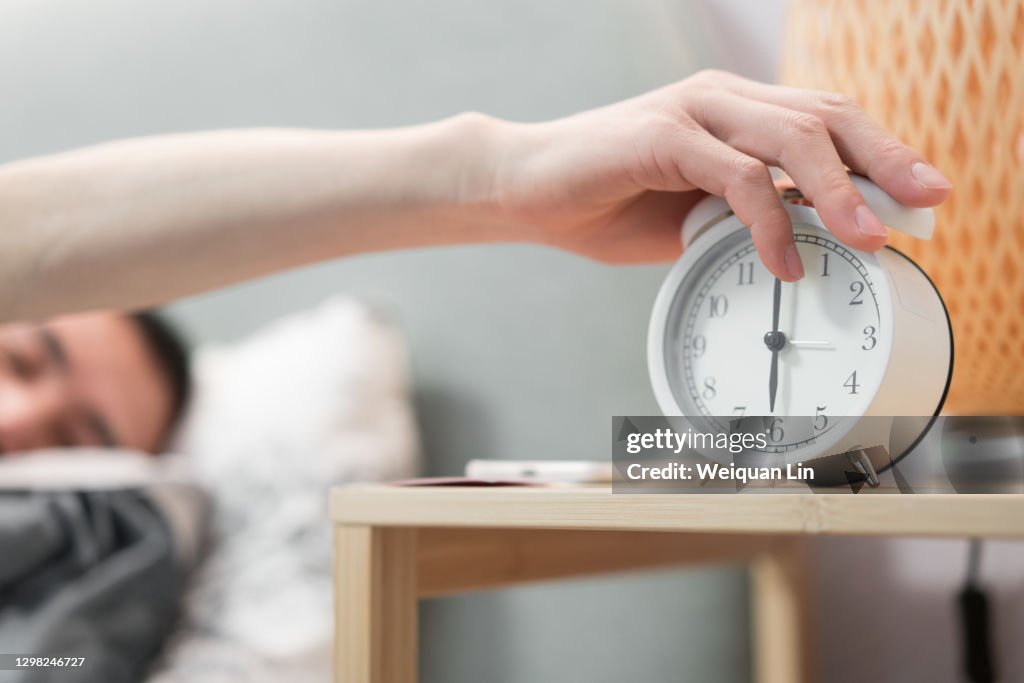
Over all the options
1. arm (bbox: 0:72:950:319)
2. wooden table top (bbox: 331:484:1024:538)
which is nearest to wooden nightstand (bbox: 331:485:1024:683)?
wooden table top (bbox: 331:484:1024:538)

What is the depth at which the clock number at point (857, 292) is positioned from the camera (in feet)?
1.63

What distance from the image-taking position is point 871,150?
0.51m

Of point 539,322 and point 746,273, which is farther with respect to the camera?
point 539,322

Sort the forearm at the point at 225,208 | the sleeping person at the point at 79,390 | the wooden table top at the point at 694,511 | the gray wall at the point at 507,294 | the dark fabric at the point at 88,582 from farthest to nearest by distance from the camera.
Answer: the sleeping person at the point at 79,390, the gray wall at the point at 507,294, the dark fabric at the point at 88,582, the forearm at the point at 225,208, the wooden table top at the point at 694,511

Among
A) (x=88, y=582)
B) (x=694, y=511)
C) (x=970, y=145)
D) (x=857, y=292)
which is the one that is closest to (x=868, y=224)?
(x=857, y=292)

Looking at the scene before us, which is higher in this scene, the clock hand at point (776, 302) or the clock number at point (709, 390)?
the clock hand at point (776, 302)

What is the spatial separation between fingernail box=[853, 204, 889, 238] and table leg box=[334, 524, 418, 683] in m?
0.31

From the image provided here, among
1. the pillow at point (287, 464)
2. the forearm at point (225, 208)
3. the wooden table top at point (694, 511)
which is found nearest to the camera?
the wooden table top at point (694, 511)

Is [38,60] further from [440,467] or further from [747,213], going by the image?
[747,213]

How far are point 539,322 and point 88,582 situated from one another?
0.62 metres

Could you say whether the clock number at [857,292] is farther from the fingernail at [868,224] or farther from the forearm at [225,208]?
the forearm at [225,208]

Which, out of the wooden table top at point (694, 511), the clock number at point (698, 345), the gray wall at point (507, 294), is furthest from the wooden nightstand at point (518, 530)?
the gray wall at point (507, 294)

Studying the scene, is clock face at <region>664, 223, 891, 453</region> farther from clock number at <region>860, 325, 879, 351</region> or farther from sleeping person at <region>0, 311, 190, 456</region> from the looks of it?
sleeping person at <region>0, 311, 190, 456</region>

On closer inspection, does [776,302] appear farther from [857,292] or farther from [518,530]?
[518,530]
